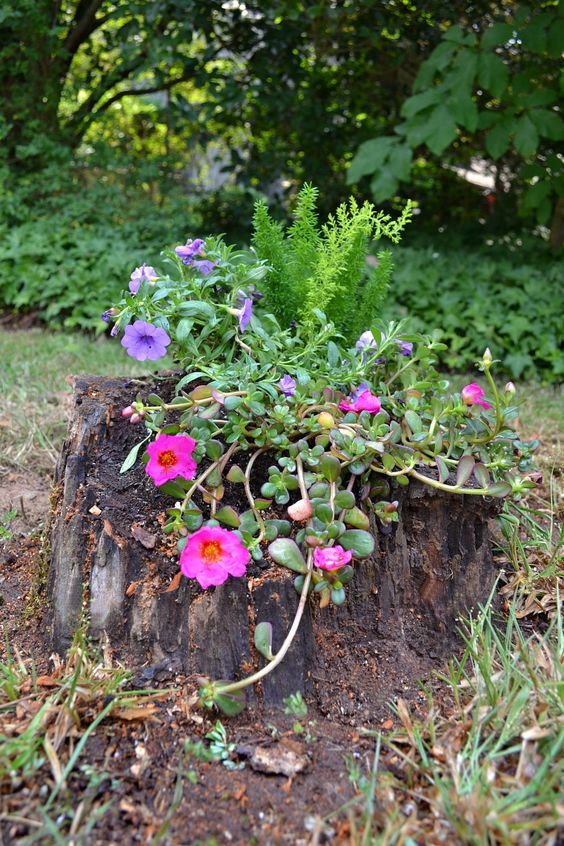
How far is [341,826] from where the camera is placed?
1190 millimetres

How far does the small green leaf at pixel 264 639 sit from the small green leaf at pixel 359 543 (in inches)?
8.9

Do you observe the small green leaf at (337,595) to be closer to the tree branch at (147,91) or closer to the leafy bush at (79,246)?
the leafy bush at (79,246)

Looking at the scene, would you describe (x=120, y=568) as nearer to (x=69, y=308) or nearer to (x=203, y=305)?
(x=203, y=305)

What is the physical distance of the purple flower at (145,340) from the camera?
1714 millimetres

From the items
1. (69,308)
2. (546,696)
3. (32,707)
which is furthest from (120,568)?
(69,308)

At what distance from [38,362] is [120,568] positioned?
8.73 feet

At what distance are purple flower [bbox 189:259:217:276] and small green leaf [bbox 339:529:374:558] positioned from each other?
0.80 meters

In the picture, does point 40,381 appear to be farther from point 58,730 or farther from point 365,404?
point 58,730

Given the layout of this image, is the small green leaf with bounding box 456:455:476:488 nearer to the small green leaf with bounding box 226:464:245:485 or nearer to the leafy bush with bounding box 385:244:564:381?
the small green leaf with bounding box 226:464:245:485

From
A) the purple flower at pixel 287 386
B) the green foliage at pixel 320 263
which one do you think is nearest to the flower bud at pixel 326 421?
the purple flower at pixel 287 386

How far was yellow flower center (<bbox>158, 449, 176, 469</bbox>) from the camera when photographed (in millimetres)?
1552

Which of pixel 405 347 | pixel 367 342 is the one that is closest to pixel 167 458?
pixel 367 342

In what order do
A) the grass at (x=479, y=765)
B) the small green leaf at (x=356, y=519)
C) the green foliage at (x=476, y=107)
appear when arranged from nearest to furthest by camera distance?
the grass at (x=479, y=765) → the small green leaf at (x=356, y=519) → the green foliage at (x=476, y=107)

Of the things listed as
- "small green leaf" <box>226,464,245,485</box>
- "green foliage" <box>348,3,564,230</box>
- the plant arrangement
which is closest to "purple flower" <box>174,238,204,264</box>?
the plant arrangement
